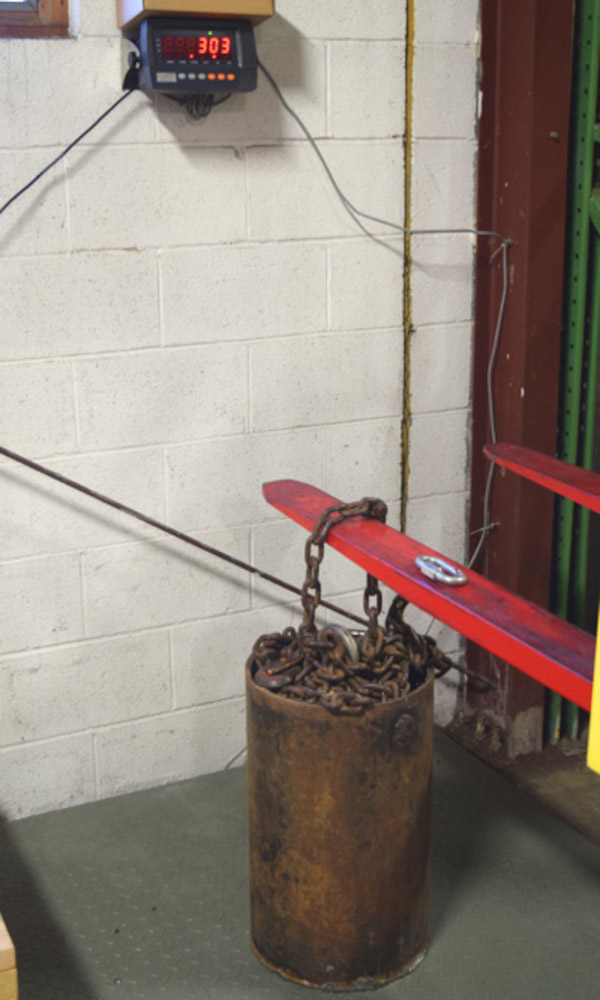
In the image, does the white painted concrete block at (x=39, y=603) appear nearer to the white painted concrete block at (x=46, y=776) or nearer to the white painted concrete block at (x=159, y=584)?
the white painted concrete block at (x=159, y=584)

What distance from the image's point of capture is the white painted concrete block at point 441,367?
10.6 feet

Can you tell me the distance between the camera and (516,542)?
3197 mm

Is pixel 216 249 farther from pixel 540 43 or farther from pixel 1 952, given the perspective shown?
pixel 1 952

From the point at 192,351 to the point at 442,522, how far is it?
0.93m

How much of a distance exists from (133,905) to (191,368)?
4.32 ft

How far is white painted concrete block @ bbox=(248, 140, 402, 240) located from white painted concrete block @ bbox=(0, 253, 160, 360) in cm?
34

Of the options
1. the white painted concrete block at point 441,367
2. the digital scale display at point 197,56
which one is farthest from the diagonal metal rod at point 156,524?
the digital scale display at point 197,56

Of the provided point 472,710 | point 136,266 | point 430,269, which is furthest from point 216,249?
point 472,710

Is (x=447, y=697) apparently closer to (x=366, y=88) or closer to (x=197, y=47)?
(x=366, y=88)

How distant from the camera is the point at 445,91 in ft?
10.0

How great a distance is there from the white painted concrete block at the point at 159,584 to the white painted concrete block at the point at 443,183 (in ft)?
3.32

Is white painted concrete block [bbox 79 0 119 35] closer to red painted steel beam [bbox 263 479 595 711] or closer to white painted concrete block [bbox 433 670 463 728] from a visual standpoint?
red painted steel beam [bbox 263 479 595 711]

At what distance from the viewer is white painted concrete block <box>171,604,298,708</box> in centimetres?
→ 313

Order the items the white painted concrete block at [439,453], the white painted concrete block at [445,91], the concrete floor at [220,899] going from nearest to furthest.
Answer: the concrete floor at [220,899], the white painted concrete block at [445,91], the white painted concrete block at [439,453]
